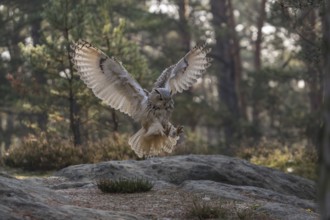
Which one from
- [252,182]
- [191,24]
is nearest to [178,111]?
[191,24]

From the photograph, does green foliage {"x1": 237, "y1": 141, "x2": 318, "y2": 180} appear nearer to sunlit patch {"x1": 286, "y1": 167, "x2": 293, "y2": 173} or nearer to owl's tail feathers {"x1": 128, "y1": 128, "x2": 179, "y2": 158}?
sunlit patch {"x1": 286, "y1": 167, "x2": 293, "y2": 173}

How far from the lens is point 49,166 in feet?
45.5

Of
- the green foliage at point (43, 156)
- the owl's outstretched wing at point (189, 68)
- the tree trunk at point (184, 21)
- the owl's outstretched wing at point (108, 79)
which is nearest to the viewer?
the owl's outstretched wing at point (108, 79)

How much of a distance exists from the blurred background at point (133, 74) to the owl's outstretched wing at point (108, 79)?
363cm

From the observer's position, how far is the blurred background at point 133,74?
14.8 meters

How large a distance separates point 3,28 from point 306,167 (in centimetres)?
1400

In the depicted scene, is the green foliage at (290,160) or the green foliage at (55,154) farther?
the green foliage at (290,160)

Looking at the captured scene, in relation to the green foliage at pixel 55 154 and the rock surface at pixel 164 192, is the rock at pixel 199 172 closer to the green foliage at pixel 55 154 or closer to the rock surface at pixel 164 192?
the rock surface at pixel 164 192

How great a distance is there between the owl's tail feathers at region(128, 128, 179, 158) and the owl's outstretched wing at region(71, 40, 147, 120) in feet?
1.19

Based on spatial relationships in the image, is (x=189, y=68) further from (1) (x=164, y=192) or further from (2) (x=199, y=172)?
(1) (x=164, y=192)

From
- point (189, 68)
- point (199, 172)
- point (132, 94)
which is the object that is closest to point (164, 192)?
point (199, 172)

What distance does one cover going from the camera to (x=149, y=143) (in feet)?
33.8

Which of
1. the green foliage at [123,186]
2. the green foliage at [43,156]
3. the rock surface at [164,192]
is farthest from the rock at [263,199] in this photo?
the green foliage at [43,156]

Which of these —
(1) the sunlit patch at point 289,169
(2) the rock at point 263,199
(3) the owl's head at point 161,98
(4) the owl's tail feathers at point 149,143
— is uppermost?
(3) the owl's head at point 161,98
